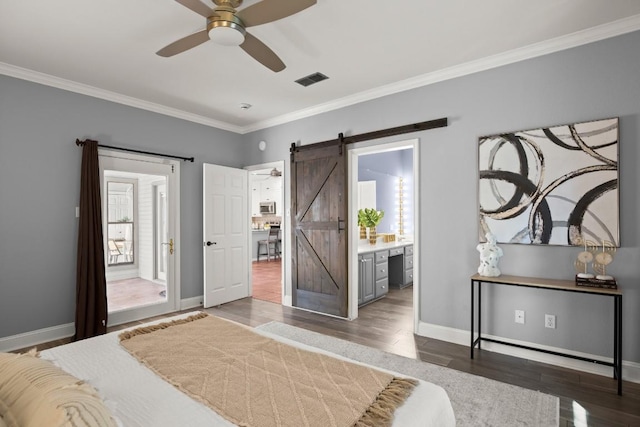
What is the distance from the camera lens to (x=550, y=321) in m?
2.96

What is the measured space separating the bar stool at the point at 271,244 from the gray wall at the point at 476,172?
6388mm

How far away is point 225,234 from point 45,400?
13.7 ft

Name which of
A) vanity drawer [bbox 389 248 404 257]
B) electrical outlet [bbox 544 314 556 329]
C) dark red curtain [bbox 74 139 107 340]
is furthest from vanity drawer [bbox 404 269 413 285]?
dark red curtain [bbox 74 139 107 340]

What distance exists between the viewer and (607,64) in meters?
2.74

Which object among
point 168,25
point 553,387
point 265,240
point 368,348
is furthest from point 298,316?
point 265,240

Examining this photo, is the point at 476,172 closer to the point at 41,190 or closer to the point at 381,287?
the point at 381,287

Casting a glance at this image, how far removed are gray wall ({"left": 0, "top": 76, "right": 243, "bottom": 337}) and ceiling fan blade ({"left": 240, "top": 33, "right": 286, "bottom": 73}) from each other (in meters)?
2.55

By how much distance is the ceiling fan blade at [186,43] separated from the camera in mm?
2322

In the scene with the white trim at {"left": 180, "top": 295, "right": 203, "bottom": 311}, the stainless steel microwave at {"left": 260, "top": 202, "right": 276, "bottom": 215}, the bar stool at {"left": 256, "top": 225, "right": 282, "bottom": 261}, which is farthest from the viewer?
the stainless steel microwave at {"left": 260, "top": 202, "right": 276, "bottom": 215}

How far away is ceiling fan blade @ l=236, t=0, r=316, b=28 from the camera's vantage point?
1.94 metres

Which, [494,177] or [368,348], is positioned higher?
[494,177]

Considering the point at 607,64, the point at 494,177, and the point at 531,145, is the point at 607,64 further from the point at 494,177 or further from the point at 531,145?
the point at 494,177

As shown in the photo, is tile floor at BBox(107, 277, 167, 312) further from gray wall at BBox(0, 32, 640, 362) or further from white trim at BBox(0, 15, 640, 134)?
white trim at BBox(0, 15, 640, 134)

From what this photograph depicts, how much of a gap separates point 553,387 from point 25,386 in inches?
125
